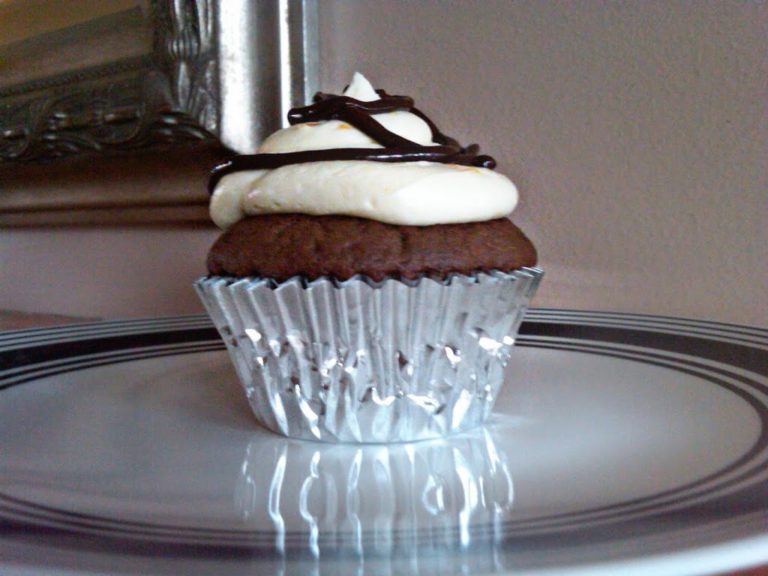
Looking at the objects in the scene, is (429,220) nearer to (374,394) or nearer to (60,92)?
(374,394)

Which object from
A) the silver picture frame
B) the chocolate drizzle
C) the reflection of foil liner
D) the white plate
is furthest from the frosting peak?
the silver picture frame

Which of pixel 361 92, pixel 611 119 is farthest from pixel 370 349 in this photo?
pixel 611 119

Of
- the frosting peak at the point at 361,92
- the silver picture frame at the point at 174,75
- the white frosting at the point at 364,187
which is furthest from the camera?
the silver picture frame at the point at 174,75

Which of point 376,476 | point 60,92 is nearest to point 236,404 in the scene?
point 376,476

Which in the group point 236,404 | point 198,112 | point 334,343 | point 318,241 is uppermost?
point 198,112

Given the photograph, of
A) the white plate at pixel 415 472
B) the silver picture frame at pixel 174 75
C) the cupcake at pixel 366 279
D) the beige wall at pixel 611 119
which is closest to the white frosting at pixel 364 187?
the cupcake at pixel 366 279

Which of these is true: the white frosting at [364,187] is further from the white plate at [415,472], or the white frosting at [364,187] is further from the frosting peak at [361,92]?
the white plate at [415,472]
